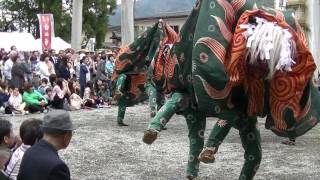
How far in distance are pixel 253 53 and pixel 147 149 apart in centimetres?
430

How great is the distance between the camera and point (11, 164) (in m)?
4.51

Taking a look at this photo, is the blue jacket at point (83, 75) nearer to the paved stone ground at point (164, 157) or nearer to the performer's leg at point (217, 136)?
the paved stone ground at point (164, 157)

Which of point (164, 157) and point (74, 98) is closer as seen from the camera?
point (164, 157)

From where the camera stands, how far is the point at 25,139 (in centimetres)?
445

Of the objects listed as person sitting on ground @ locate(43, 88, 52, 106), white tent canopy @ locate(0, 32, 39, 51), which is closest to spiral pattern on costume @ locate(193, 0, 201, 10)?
person sitting on ground @ locate(43, 88, 52, 106)

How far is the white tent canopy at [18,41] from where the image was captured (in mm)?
28922

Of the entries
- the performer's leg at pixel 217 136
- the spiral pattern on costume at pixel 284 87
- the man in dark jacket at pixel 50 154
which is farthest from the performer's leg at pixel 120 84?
the man in dark jacket at pixel 50 154

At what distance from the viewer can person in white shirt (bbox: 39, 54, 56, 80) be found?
53.4 ft

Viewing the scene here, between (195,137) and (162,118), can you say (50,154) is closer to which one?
(162,118)

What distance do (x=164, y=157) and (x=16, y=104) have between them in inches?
274

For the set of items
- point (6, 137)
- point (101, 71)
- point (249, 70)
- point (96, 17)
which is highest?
Answer: point (249, 70)

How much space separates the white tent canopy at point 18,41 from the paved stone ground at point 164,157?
18.8 meters

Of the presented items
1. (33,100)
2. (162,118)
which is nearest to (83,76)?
(33,100)

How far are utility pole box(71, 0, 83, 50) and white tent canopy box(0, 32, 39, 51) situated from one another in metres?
4.10
